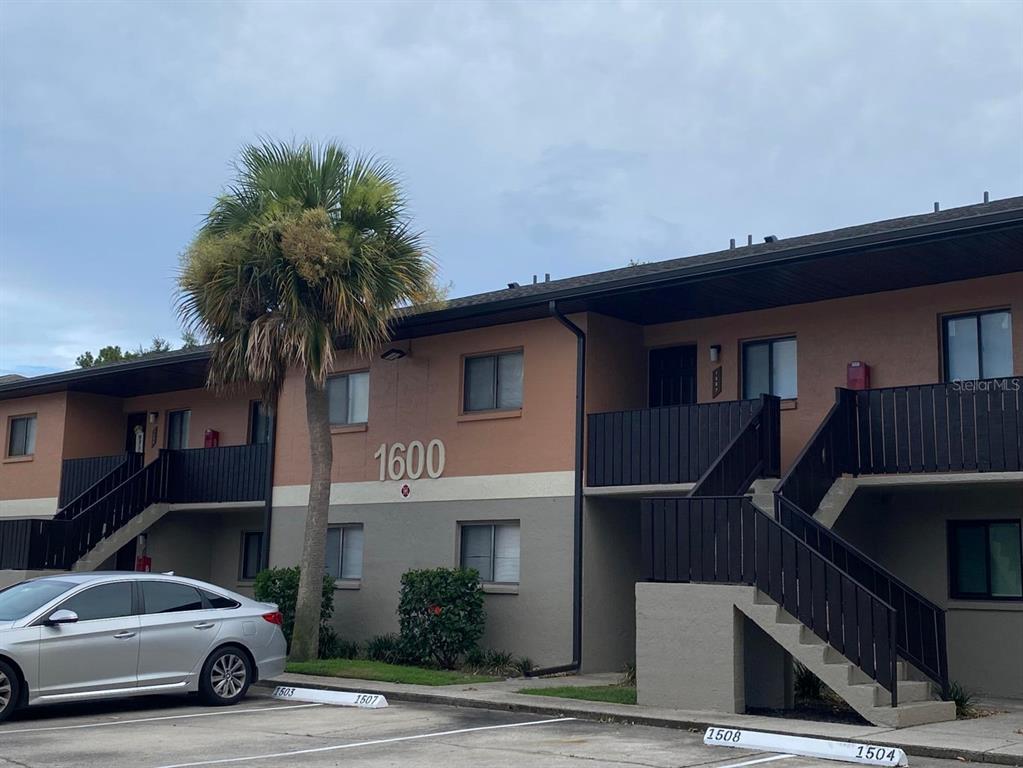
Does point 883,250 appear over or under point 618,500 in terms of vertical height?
over

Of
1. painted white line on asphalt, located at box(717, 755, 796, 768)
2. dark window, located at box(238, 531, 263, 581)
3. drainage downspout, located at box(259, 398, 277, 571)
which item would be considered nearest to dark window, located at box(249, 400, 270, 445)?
dark window, located at box(238, 531, 263, 581)

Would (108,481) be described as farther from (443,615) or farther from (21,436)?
(443,615)

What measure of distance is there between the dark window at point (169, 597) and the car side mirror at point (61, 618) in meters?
0.92

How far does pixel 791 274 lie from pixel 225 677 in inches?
343

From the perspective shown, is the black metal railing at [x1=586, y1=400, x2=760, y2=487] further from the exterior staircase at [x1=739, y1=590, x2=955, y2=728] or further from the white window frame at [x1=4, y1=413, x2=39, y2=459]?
the white window frame at [x1=4, y1=413, x2=39, y2=459]

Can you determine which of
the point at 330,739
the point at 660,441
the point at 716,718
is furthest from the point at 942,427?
the point at 330,739

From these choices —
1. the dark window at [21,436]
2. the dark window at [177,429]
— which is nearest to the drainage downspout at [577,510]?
the dark window at [177,429]

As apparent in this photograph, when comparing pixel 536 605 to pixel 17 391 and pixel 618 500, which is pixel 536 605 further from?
pixel 17 391

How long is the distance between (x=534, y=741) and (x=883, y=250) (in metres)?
7.33

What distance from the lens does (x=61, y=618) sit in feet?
41.8

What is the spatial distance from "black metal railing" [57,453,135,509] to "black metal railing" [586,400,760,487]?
11519 mm

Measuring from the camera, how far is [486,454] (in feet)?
63.4

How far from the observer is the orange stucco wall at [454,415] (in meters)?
18.6

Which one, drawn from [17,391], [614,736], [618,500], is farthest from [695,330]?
[17,391]
